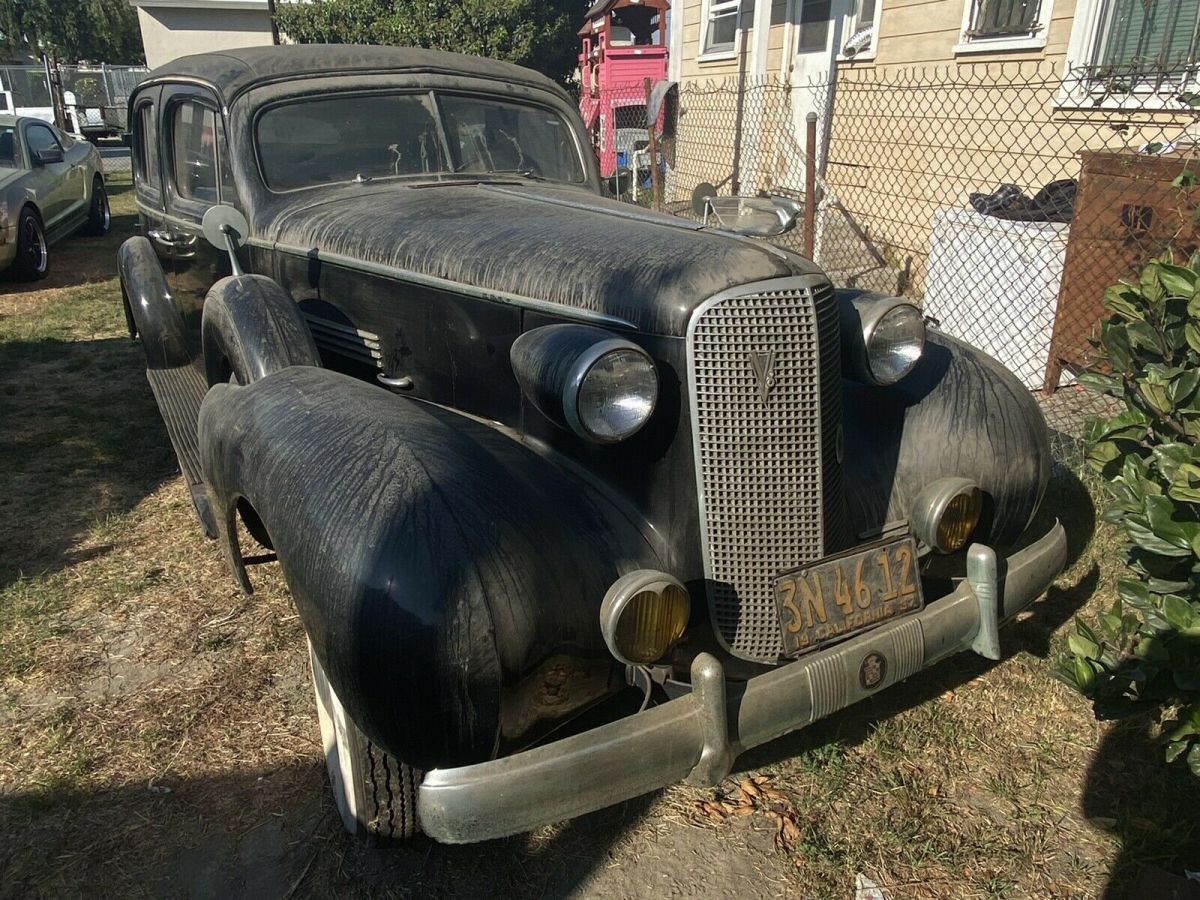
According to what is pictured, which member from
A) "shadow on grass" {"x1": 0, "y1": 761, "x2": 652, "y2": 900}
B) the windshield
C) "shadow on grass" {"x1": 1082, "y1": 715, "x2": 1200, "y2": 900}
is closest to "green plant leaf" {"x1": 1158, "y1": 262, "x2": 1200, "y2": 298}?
"shadow on grass" {"x1": 1082, "y1": 715, "x2": 1200, "y2": 900}

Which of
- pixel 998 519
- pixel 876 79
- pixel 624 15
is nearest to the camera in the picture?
pixel 998 519

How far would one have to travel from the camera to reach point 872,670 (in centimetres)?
225

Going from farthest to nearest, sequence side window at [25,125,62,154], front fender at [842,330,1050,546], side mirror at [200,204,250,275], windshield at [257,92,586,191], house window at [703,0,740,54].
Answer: house window at [703,0,740,54] < side window at [25,125,62,154] < windshield at [257,92,586,191] < side mirror at [200,204,250,275] < front fender at [842,330,1050,546]

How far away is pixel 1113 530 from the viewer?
3.85 m

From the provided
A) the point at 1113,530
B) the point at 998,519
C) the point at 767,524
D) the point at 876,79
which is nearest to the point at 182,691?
the point at 767,524

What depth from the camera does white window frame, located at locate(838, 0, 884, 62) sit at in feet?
27.4

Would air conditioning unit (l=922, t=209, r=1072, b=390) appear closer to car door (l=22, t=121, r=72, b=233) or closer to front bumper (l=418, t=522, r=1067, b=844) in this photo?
front bumper (l=418, t=522, r=1067, b=844)

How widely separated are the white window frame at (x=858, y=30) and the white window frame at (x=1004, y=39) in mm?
1094

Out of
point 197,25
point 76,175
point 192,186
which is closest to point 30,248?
point 76,175

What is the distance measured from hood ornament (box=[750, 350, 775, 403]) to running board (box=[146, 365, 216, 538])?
2.00 meters

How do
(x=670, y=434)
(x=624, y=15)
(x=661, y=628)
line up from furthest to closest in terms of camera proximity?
(x=624, y=15), (x=670, y=434), (x=661, y=628)

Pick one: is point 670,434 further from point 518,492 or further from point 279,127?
point 279,127

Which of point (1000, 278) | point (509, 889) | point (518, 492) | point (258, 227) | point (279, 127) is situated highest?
point (279, 127)

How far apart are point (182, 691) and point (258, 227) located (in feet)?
5.87
